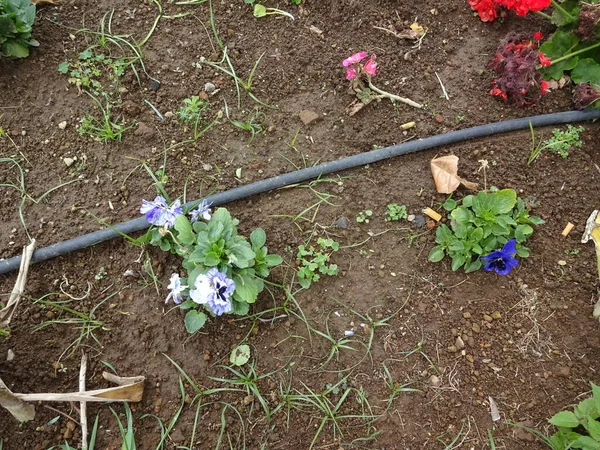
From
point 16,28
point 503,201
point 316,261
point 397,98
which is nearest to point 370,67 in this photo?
point 397,98

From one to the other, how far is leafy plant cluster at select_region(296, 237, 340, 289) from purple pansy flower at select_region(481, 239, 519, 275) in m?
0.69

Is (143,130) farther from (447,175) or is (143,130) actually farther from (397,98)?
(447,175)

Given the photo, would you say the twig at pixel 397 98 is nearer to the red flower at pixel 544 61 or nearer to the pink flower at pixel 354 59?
the pink flower at pixel 354 59

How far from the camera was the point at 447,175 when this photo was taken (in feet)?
7.80

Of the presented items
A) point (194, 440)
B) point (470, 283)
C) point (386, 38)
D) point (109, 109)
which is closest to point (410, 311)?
point (470, 283)

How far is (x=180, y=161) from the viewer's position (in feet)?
8.04

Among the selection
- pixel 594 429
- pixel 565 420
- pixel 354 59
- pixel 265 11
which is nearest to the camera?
pixel 594 429

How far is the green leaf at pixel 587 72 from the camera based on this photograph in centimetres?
254

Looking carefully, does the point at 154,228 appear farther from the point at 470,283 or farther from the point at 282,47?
the point at 470,283

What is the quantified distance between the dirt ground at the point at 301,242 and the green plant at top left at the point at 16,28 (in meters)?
0.09

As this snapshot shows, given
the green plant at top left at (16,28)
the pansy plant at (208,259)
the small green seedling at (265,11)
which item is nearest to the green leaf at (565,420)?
the pansy plant at (208,259)

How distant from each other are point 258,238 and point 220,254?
0.21m

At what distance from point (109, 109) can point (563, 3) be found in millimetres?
2476

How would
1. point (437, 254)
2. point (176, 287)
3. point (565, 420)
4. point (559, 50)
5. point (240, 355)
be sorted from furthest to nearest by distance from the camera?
point (559, 50)
point (437, 254)
point (240, 355)
point (176, 287)
point (565, 420)
